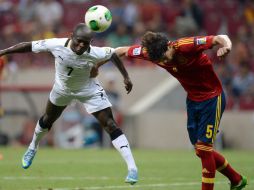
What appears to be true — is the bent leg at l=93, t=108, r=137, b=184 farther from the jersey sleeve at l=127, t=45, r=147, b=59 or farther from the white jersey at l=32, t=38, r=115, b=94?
the jersey sleeve at l=127, t=45, r=147, b=59

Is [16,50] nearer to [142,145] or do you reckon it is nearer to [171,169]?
[171,169]

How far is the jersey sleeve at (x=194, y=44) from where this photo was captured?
32.0 ft

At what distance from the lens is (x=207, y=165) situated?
9.95 metres

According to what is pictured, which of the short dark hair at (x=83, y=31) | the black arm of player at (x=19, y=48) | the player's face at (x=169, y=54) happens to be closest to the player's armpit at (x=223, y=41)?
the player's face at (x=169, y=54)

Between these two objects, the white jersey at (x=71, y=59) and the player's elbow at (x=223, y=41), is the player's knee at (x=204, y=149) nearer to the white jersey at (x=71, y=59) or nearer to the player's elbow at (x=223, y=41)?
the player's elbow at (x=223, y=41)

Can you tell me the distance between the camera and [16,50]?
37.4ft

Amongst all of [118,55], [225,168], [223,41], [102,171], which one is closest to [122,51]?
[118,55]

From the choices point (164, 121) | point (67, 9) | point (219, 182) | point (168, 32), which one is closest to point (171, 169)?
point (219, 182)

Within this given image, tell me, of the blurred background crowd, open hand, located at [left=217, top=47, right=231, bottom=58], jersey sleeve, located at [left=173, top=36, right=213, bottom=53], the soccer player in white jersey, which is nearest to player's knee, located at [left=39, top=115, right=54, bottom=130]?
the soccer player in white jersey

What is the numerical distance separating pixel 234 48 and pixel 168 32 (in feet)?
6.87

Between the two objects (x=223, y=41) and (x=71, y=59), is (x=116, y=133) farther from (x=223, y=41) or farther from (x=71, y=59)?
(x=223, y=41)

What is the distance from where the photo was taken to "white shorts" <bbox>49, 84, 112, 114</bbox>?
11.8 meters

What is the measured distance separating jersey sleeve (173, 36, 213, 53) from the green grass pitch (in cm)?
231

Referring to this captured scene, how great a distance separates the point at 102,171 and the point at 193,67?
461 centimetres
